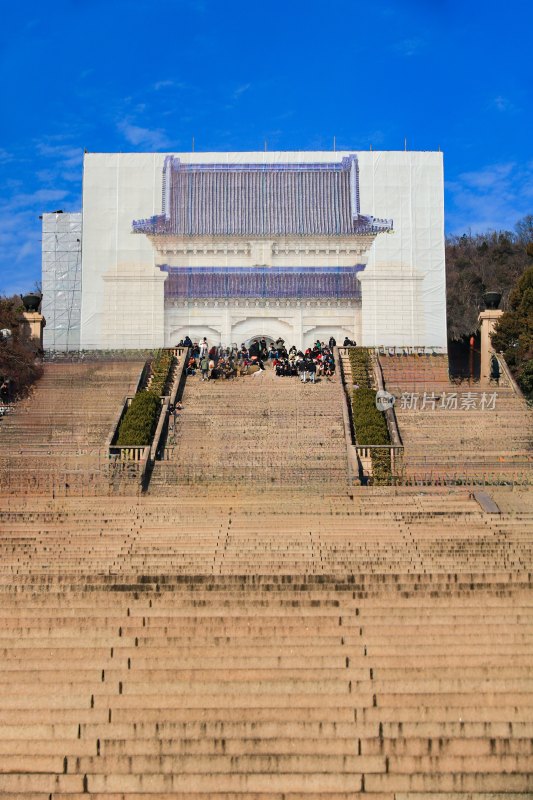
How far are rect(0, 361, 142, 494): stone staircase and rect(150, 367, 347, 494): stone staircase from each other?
Answer: 158 cm

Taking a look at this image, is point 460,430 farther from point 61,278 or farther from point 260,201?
point 61,278

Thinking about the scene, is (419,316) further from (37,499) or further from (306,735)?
(306,735)

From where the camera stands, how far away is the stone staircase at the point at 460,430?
17.9m

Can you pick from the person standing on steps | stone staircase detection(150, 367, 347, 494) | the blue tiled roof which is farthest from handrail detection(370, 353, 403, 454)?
the blue tiled roof

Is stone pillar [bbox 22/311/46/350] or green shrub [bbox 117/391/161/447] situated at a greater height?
stone pillar [bbox 22/311/46/350]

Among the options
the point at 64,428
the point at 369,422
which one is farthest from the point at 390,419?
the point at 64,428

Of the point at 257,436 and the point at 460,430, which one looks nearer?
the point at 257,436

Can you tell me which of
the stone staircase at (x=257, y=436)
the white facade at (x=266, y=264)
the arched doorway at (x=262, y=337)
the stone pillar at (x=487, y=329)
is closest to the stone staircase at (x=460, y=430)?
the stone staircase at (x=257, y=436)

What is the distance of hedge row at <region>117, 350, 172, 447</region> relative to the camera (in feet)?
62.0

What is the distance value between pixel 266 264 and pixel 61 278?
28.1 feet

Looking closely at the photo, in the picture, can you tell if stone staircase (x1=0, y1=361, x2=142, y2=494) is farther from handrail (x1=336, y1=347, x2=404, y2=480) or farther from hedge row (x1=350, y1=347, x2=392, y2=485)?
hedge row (x1=350, y1=347, x2=392, y2=485)

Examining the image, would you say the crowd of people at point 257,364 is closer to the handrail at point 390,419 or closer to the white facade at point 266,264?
the handrail at point 390,419

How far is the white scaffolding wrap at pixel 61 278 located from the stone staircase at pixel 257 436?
498 inches

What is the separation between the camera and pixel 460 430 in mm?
20047
